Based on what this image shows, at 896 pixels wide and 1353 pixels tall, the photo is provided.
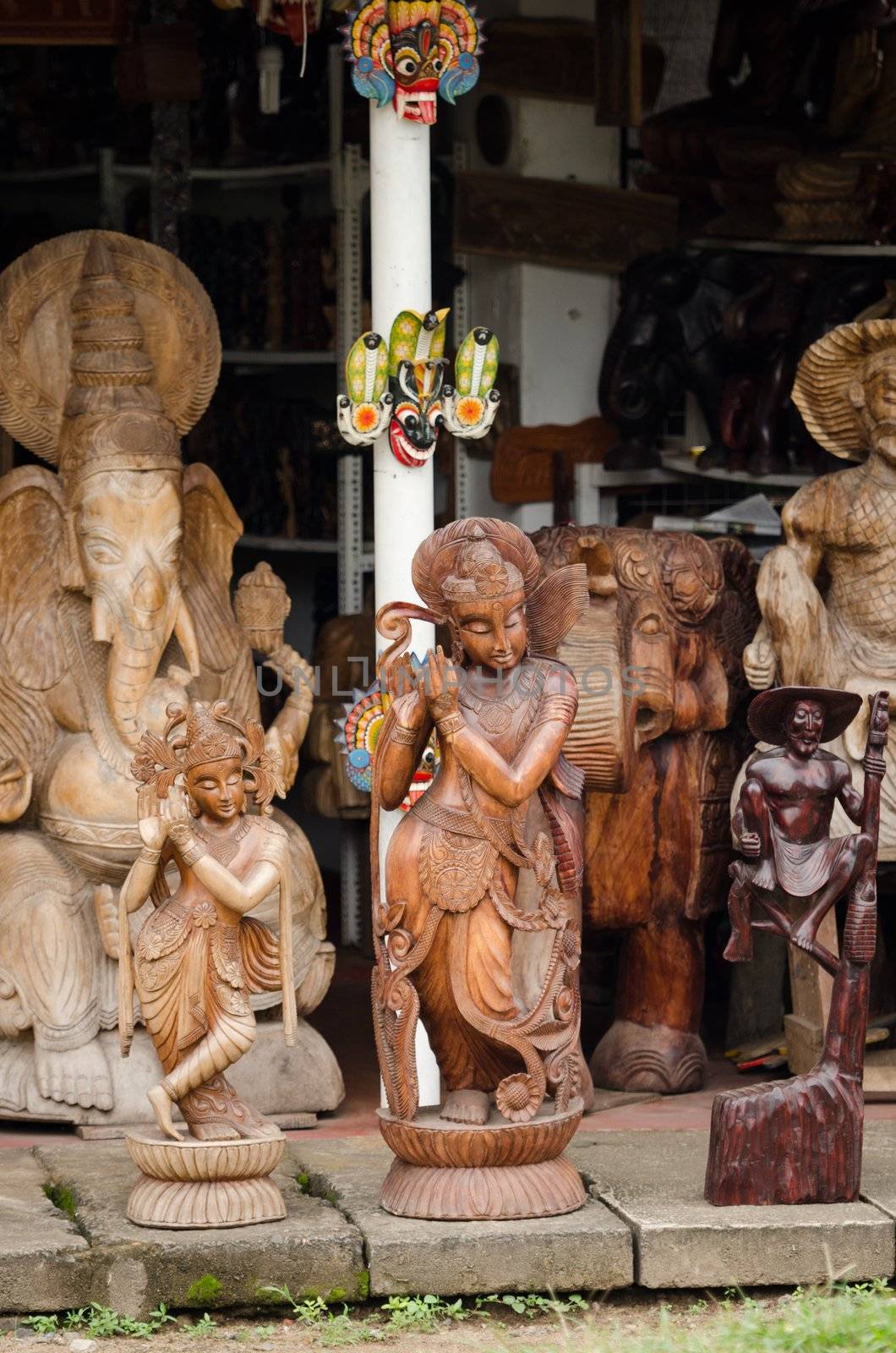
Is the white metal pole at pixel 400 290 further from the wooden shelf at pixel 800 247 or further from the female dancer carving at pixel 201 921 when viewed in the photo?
the wooden shelf at pixel 800 247

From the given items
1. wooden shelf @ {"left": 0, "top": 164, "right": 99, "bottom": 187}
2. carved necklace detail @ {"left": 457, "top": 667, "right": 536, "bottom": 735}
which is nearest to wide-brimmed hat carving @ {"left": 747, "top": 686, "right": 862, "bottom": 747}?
carved necklace detail @ {"left": 457, "top": 667, "right": 536, "bottom": 735}

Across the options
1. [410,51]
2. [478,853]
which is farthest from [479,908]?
[410,51]

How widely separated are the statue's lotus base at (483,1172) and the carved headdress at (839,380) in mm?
2205

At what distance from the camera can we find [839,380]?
6.48m

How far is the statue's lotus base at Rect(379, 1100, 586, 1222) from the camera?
511 cm

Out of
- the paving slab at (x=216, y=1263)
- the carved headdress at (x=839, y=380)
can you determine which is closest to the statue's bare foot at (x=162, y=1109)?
the paving slab at (x=216, y=1263)

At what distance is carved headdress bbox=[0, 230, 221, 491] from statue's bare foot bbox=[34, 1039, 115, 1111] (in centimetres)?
141

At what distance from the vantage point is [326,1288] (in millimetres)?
4984

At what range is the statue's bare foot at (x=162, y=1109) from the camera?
507 cm

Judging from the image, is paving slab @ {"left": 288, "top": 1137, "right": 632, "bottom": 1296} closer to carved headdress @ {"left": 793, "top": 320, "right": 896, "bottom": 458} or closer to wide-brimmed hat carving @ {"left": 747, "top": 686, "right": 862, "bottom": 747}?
wide-brimmed hat carving @ {"left": 747, "top": 686, "right": 862, "bottom": 747}

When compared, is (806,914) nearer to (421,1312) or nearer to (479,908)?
(479,908)

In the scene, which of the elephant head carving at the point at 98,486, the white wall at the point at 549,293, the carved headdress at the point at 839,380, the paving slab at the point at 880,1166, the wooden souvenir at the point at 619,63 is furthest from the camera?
the white wall at the point at 549,293

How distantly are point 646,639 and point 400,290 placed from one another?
1.11 metres

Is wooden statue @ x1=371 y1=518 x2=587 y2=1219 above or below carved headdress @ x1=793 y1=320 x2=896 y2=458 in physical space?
below
